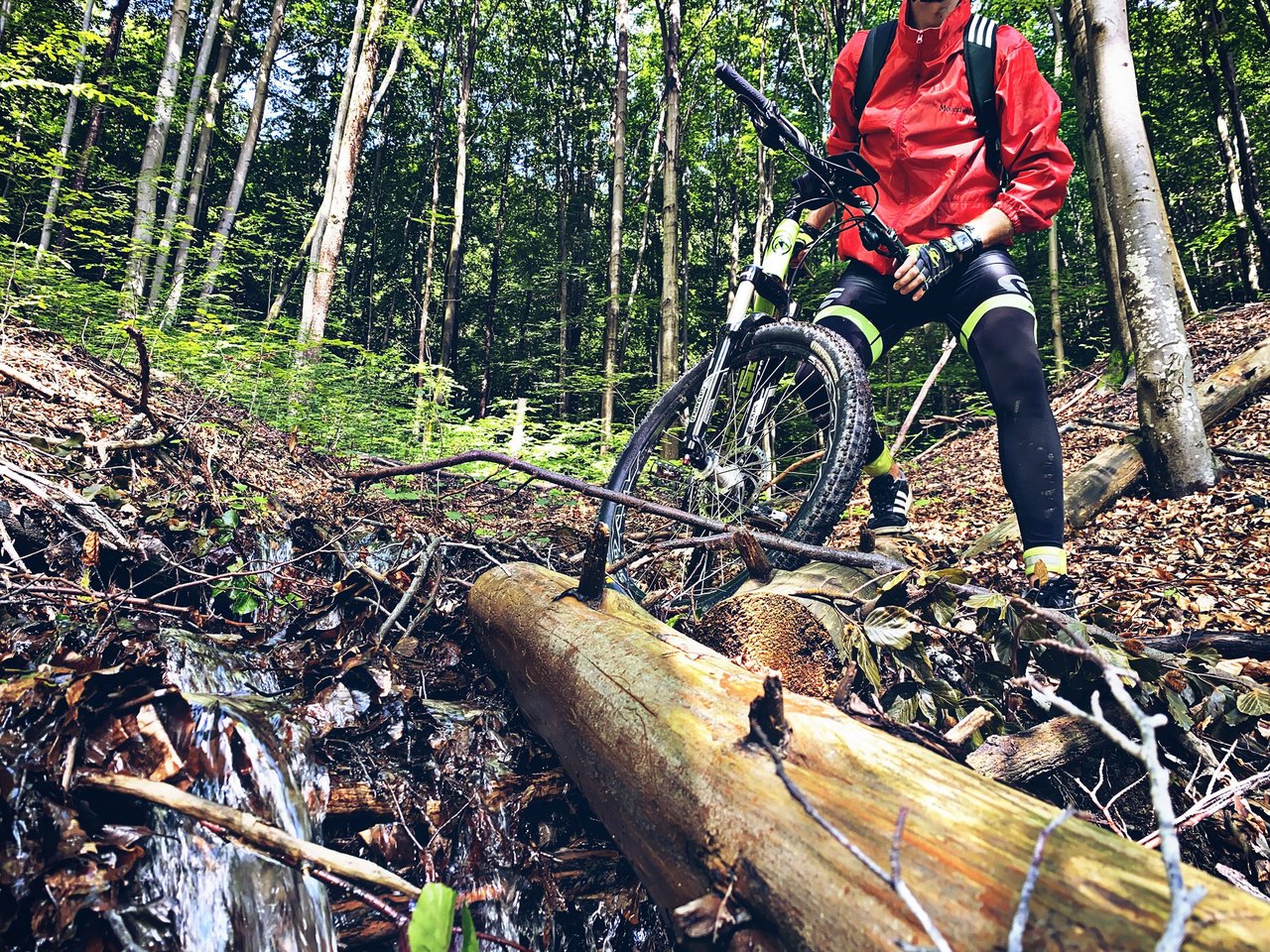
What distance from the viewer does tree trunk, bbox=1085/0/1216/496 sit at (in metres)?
3.55

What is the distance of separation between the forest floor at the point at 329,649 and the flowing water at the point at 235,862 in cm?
3

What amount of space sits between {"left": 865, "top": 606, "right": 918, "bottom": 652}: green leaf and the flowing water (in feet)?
4.76

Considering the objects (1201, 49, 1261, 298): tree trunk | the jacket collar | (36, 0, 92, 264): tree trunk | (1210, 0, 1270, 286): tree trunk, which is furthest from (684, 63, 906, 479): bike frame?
(1201, 49, 1261, 298): tree trunk

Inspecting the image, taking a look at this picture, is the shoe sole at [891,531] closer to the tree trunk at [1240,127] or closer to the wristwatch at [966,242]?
the wristwatch at [966,242]

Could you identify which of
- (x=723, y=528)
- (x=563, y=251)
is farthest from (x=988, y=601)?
(x=563, y=251)

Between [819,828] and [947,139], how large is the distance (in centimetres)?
261

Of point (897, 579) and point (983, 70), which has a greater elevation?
point (983, 70)

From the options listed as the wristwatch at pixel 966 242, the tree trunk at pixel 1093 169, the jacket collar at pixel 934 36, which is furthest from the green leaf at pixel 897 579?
the tree trunk at pixel 1093 169

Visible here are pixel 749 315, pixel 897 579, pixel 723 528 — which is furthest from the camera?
pixel 749 315

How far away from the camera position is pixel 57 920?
3.43 feet

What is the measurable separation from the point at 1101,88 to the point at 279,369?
7.69 m

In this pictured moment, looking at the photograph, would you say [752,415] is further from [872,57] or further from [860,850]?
[860,850]

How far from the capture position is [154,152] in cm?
1109

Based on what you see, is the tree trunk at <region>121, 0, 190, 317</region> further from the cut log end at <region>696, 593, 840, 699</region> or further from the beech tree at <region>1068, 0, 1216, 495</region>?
the beech tree at <region>1068, 0, 1216, 495</region>
